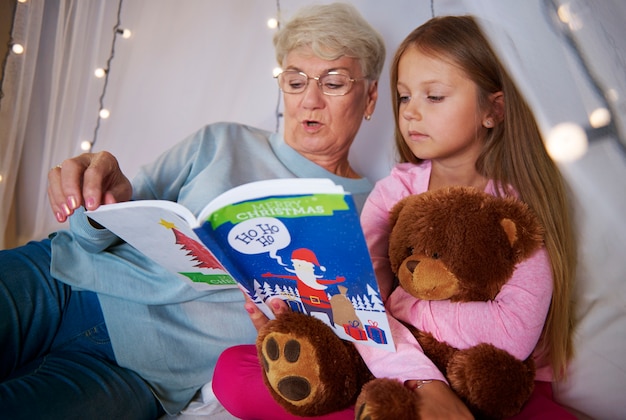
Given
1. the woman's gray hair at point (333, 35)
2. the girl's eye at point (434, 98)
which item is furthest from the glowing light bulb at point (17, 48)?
the girl's eye at point (434, 98)

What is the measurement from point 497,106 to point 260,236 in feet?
1.87

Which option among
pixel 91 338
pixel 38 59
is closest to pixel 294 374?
pixel 91 338

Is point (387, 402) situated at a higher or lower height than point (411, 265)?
lower

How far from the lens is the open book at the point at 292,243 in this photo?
2.14 feet

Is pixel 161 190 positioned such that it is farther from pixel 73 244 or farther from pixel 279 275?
pixel 279 275

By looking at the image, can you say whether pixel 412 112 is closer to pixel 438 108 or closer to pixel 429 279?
pixel 438 108

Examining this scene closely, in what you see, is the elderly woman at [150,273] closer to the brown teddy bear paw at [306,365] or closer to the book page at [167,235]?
the book page at [167,235]

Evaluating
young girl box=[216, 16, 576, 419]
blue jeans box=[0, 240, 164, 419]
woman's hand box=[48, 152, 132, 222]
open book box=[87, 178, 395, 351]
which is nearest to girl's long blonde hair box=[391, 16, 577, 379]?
young girl box=[216, 16, 576, 419]

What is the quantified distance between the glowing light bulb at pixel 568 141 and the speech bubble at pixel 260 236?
0.37m

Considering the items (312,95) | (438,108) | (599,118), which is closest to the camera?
(599,118)

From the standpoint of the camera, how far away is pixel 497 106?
1.00 meters

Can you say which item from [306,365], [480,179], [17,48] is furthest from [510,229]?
[17,48]

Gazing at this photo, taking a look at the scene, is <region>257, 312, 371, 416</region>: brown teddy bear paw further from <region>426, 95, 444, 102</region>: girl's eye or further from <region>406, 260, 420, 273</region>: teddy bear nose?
<region>426, 95, 444, 102</region>: girl's eye

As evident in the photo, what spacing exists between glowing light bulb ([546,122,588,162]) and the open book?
0.91 ft
